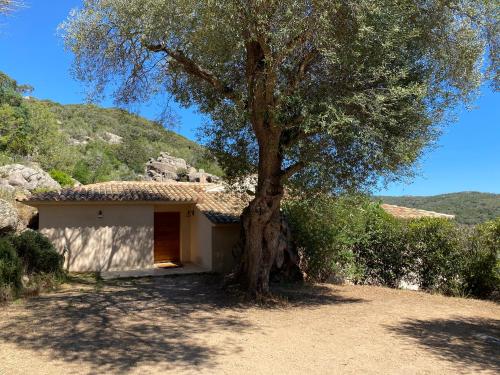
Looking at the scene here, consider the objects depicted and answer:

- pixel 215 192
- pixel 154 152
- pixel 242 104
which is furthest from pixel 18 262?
pixel 154 152

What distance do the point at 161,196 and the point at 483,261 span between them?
12.7 m

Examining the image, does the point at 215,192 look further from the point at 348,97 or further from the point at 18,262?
the point at 348,97

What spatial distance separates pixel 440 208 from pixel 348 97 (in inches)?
1511

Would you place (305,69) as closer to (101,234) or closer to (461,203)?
(101,234)

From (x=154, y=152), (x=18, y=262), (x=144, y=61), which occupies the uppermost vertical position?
(x=154, y=152)

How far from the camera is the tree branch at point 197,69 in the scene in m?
11.9

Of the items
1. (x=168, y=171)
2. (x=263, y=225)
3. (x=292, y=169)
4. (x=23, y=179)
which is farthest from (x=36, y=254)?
(x=168, y=171)

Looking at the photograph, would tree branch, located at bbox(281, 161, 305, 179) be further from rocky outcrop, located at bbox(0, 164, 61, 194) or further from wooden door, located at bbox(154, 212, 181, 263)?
rocky outcrop, located at bbox(0, 164, 61, 194)

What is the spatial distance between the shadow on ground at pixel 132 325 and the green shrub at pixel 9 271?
702mm

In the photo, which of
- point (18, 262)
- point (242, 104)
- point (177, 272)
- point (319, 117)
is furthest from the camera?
point (177, 272)

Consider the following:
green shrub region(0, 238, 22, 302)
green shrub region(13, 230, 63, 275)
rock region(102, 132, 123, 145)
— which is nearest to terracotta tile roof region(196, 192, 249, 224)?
green shrub region(13, 230, 63, 275)

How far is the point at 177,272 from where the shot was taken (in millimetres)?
17516

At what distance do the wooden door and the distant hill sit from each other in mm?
20366

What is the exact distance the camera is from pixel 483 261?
50.2 ft
